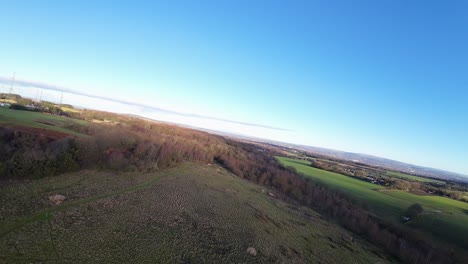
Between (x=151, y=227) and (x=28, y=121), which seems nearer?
(x=151, y=227)

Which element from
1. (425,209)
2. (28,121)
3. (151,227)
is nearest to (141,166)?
(28,121)

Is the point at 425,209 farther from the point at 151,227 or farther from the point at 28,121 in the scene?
the point at 28,121

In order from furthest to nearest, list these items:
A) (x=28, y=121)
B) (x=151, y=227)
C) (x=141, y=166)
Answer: (x=28, y=121)
(x=141, y=166)
(x=151, y=227)

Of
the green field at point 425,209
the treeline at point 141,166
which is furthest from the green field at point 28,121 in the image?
the green field at point 425,209

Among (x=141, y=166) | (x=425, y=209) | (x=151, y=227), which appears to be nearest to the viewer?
(x=151, y=227)

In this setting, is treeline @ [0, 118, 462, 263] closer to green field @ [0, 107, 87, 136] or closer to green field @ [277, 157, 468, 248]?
green field @ [277, 157, 468, 248]

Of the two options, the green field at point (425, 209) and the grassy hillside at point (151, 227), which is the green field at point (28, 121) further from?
the green field at point (425, 209)

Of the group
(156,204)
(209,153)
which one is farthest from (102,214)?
(209,153)

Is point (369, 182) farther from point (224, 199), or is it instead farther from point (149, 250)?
point (149, 250)

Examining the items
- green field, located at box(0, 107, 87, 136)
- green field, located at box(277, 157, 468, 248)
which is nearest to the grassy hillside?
green field, located at box(277, 157, 468, 248)
